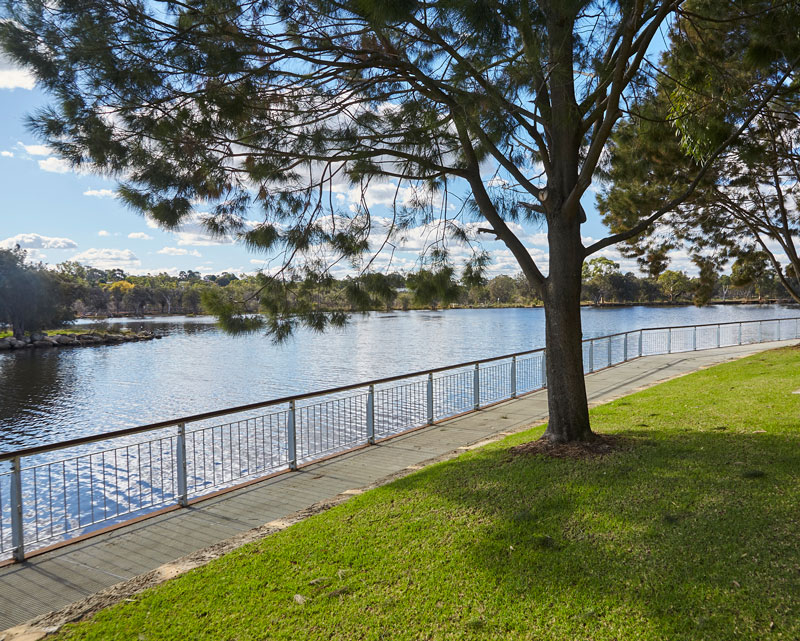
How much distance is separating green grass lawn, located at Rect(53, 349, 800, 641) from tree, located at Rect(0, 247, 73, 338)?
193 feet

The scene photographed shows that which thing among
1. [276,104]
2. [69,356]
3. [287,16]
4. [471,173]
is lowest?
[69,356]

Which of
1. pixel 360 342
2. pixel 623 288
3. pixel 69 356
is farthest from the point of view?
pixel 623 288

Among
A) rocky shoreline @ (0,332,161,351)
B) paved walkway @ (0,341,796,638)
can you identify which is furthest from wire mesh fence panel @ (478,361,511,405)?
rocky shoreline @ (0,332,161,351)

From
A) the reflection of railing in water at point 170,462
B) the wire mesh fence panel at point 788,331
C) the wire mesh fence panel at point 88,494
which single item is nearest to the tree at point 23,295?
the reflection of railing in water at point 170,462

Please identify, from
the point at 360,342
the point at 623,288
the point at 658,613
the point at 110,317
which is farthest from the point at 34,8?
the point at 110,317

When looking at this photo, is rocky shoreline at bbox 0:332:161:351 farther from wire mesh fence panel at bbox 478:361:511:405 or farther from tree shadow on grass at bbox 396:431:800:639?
tree shadow on grass at bbox 396:431:800:639

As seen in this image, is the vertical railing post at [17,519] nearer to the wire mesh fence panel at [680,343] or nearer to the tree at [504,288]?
the wire mesh fence panel at [680,343]

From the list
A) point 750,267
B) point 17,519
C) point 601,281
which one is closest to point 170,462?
point 17,519

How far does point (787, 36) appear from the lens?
221 inches

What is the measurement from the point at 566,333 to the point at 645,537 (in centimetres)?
297

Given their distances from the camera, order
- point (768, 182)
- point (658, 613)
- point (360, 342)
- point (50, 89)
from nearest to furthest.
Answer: point (658, 613) → point (50, 89) → point (768, 182) → point (360, 342)

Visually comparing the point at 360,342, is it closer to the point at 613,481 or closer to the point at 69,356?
the point at 69,356

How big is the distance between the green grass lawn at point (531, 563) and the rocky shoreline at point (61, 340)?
2213 inches

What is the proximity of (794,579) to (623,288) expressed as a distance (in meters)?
111
